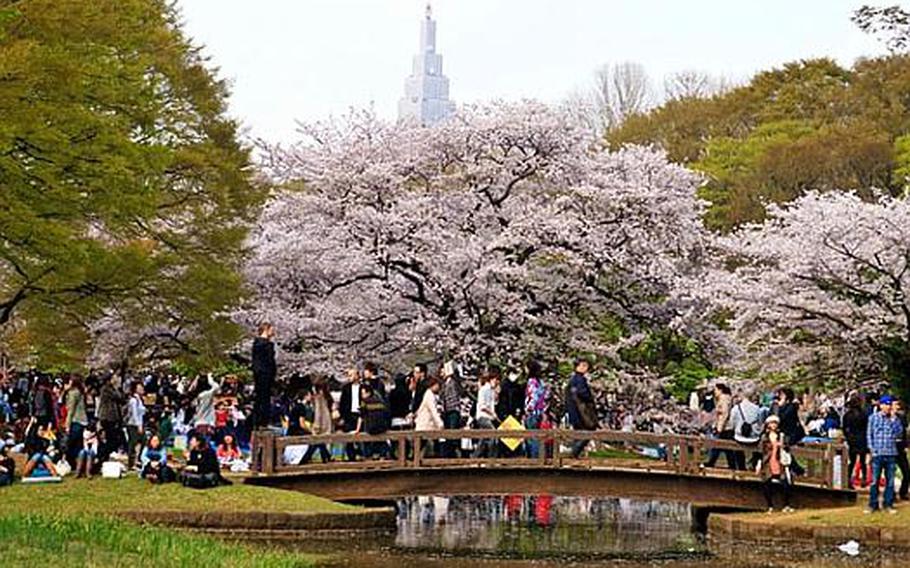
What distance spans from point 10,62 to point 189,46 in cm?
1396

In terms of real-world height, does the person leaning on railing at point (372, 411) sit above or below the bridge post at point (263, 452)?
above

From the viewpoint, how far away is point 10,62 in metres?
20.8

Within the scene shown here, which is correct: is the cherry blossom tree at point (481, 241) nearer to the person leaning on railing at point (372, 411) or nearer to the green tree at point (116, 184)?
the green tree at point (116, 184)

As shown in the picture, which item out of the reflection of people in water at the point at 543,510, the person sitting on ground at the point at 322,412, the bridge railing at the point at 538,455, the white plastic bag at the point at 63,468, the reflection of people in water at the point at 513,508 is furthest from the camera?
the reflection of people in water at the point at 513,508

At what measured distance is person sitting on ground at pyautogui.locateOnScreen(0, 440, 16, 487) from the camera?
20391 mm

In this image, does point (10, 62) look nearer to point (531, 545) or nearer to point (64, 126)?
point (64, 126)

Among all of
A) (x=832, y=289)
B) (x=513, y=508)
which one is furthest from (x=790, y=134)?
(x=513, y=508)

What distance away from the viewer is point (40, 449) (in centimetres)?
2172

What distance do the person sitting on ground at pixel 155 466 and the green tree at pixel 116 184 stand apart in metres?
3.87

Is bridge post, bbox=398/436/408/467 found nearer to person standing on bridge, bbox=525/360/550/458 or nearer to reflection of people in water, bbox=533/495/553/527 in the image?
person standing on bridge, bbox=525/360/550/458

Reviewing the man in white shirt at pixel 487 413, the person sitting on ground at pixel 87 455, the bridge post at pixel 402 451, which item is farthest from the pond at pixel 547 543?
the person sitting on ground at pixel 87 455

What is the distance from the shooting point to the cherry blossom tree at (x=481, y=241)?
3144 centimetres

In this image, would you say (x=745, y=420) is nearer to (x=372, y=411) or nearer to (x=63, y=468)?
(x=372, y=411)

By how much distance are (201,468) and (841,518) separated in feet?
30.1
